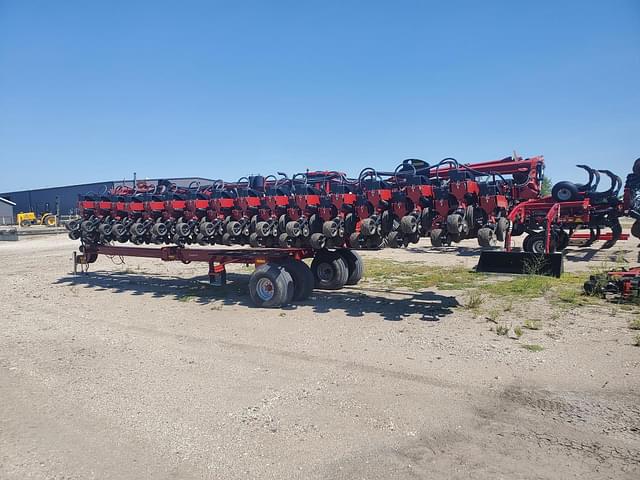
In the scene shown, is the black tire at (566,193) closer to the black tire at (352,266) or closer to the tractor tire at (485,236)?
the black tire at (352,266)

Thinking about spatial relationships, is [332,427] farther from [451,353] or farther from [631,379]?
[631,379]

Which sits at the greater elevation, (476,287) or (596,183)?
(596,183)

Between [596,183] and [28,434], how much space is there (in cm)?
1655

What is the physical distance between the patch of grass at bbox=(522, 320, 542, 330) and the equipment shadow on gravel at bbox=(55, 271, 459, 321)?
1.36 metres

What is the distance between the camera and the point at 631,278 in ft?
29.1

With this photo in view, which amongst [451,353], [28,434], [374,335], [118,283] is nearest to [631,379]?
[451,353]

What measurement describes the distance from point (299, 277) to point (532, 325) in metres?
4.50

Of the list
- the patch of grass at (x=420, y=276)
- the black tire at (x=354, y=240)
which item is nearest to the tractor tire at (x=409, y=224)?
the black tire at (x=354, y=240)

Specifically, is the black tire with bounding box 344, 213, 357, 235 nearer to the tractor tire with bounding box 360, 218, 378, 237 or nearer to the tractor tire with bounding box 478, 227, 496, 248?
the tractor tire with bounding box 360, 218, 378, 237

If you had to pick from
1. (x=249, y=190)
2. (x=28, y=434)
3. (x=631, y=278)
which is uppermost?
(x=249, y=190)

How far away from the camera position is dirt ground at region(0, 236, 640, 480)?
11.7ft

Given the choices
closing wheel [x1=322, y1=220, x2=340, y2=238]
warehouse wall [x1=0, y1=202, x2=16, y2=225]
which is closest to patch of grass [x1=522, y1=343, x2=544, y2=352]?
closing wheel [x1=322, y1=220, x2=340, y2=238]

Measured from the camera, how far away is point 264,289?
933 cm

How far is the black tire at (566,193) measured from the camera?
50.3 ft
